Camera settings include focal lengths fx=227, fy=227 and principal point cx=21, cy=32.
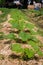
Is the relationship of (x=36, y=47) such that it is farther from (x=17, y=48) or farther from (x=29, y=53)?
(x=17, y=48)

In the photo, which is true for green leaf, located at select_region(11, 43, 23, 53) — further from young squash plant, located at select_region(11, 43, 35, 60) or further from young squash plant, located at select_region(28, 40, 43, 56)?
young squash plant, located at select_region(28, 40, 43, 56)

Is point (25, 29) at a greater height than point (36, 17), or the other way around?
point (25, 29)

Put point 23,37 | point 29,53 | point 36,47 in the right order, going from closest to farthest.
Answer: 1. point 29,53
2. point 36,47
3. point 23,37

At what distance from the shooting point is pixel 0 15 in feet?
35.2

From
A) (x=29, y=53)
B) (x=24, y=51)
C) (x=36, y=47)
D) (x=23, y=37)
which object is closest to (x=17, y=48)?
(x=24, y=51)

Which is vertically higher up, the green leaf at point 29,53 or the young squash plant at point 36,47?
the green leaf at point 29,53

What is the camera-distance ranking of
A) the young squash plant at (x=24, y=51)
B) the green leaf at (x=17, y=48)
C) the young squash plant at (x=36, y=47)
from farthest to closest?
the young squash plant at (x=36, y=47)
the green leaf at (x=17, y=48)
the young squash plant at (x=24, y=51)

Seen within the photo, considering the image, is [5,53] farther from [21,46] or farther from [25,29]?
[25,29]

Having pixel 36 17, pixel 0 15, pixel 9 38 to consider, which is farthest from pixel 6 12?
pixel 9 38

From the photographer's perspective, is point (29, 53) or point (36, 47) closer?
point (29, 53)

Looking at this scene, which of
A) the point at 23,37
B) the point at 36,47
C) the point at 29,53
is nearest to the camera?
the point at 29,53

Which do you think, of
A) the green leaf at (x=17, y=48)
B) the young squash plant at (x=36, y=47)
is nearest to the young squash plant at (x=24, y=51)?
the green leaf at (x=17, y=48)

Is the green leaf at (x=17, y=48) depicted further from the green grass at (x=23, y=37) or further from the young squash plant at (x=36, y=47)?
the young squash plant at (x=36, y=47)

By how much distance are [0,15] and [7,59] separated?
5162mm
